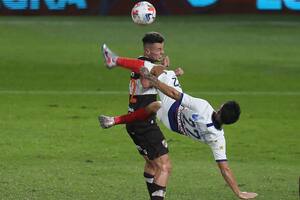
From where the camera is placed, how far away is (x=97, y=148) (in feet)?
65.5

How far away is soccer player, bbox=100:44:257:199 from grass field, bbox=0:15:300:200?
1998 millimetres

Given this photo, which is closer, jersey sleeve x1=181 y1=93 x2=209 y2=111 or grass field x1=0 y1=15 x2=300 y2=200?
jersey sleeve x1=181 y1=93 x2=209 y2=111

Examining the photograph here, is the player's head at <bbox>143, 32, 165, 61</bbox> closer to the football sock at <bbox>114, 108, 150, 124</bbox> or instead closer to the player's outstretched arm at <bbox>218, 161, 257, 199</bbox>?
the football sock at <bbox>114, 108, 150, 124</bbox>

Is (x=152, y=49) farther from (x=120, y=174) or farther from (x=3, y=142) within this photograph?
(x=3, y=142)

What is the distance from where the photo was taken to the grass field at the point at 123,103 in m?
16.4

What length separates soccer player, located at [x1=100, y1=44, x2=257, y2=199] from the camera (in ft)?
42.6

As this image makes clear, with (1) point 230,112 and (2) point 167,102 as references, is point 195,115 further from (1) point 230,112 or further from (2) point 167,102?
(2) point 167,102

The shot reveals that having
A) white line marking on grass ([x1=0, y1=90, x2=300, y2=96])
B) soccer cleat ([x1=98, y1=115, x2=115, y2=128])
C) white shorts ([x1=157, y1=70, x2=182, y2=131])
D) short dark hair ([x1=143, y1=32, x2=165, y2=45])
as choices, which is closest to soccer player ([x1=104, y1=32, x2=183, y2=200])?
short dark hair ([x1=143, y1=32, x2=165, y2=45])

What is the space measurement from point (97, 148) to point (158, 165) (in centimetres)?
582

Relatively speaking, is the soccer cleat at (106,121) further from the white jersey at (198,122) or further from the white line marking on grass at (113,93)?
the white line marking on grass at (113,93)

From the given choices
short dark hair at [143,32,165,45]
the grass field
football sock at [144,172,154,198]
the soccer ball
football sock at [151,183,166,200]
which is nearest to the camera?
short dark hair at [143,32,165,45]

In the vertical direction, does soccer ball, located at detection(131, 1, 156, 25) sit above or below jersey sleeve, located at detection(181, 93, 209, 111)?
above

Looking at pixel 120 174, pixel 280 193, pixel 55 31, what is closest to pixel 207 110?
pixel 280 193

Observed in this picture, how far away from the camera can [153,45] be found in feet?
45.6
